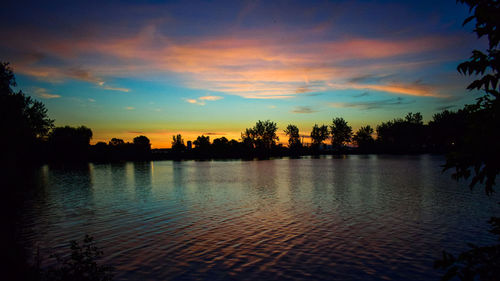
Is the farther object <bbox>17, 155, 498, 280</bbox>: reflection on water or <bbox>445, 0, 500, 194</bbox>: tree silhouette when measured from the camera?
<bbox>17, 155, 498, 280</bbox>: reflection on water

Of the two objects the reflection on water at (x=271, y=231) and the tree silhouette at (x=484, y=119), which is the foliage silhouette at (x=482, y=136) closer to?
the tree silhouette at (x=484, y=119)

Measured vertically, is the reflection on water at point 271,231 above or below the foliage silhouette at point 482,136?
below

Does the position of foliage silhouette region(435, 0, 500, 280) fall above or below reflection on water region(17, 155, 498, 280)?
above

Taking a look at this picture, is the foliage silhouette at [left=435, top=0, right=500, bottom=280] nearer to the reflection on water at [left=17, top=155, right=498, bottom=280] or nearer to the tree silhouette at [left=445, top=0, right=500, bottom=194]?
the tree silhouette at [left=445, top=0, right=500, bottom=194]

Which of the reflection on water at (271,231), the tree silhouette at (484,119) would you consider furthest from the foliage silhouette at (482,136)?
the reflection on water at (271,231)

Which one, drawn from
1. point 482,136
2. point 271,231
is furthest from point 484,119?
point 271,231

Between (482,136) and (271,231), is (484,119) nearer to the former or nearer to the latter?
(482,136)

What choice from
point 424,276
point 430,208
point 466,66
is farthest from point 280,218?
point 466,66

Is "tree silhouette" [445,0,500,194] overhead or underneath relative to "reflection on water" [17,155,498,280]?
overhead

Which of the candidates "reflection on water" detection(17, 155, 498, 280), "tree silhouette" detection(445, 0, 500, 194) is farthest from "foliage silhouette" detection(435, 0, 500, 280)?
"reflection on water" detection(17, 155, 498, 280)

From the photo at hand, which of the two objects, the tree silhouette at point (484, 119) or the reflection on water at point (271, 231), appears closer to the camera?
the tree silhouette at point (484, 119)

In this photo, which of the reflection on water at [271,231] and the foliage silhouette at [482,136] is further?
the reflection on water at [271,231]

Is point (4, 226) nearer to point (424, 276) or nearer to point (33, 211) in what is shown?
point (33, 211)

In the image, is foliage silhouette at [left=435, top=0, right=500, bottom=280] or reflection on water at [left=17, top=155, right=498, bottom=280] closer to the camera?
foliage silhouette at [left=435, top=0, right=500, bottom=280]
